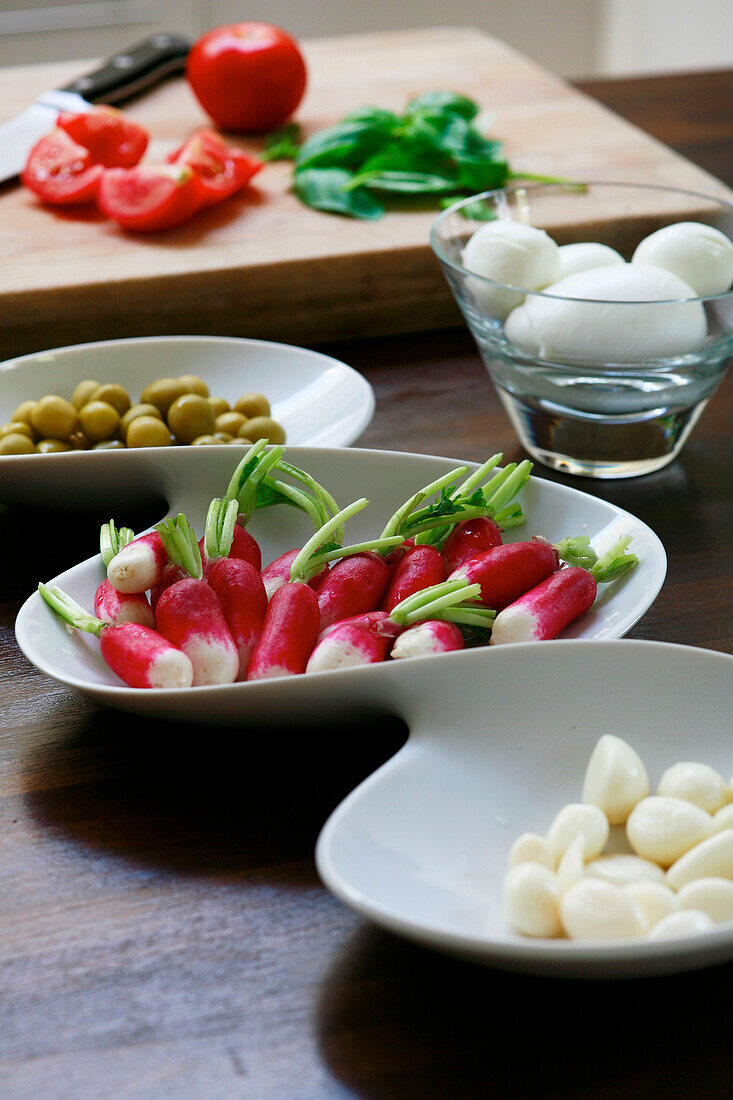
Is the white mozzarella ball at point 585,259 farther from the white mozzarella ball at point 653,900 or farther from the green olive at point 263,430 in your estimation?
the white mozzarella ball at point 653,900

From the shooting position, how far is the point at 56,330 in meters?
1.27

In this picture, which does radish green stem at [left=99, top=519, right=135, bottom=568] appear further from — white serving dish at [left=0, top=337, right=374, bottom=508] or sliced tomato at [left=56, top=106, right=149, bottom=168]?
sliced tomato at [left=56, top=106, right=149, bottom=168]

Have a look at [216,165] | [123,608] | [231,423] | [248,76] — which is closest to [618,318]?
[231,423]

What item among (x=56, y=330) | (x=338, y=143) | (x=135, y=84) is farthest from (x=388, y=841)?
(x=135, y=84)

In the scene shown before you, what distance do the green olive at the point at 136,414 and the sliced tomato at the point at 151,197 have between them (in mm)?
470

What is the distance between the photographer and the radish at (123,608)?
711 mm

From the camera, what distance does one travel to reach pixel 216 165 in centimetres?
150

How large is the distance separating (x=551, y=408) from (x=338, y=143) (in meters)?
0.72

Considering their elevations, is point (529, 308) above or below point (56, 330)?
above

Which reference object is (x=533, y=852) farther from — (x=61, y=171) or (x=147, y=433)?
(x=61, y=171)

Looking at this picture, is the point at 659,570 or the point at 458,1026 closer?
the point at 458,1026

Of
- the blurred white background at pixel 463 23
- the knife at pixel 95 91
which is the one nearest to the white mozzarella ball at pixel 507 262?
the knife at pixel 95 91

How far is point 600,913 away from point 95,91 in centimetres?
168

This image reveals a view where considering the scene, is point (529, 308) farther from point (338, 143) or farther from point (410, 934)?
point (338, 143)
